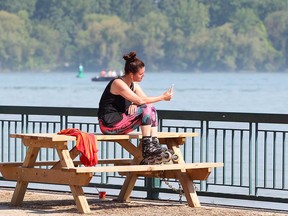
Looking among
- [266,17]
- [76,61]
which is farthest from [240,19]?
[76,61]

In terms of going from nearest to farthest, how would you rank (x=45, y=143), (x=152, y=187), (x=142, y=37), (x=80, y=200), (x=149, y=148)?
(x=80, y=200)
(x=45, y=143)
(x=149, y=148)
(x=152, y=187)
(x=142, y=37)

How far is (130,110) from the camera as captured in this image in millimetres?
11086

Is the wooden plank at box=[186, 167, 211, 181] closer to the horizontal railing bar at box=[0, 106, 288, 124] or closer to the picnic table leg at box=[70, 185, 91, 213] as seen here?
the horizontal railing bar at box=[0, 106, 288, 124]

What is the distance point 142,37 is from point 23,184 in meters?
116

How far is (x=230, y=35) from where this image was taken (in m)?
127

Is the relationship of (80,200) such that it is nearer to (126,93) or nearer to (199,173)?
(126,93)

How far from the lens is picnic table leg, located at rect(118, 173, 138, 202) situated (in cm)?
1169

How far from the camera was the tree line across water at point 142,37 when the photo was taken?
12512 cm

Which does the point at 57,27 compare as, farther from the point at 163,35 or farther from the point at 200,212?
the point at 200,212

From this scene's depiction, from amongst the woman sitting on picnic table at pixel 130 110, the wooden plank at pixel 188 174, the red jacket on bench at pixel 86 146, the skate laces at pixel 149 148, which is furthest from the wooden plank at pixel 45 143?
the wooden plank at pixel 188 174

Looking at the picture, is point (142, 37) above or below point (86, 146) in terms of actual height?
below

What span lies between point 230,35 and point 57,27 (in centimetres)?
2167

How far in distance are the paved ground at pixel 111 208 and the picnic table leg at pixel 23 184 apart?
8cm

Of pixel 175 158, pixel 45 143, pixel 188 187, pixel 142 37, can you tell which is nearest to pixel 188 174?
pixel 188 187
